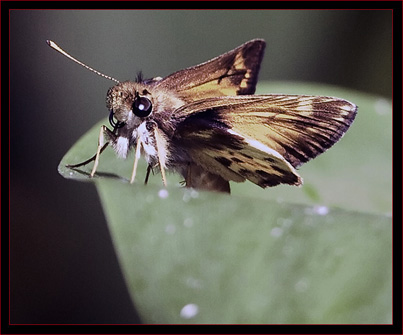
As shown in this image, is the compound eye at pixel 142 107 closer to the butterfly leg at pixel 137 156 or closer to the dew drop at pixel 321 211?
the butterfly leg at pixel 137 156

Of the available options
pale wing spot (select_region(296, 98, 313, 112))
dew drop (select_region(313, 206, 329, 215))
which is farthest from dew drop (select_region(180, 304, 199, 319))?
pale wing spot (select_region(296, 98, 313, 112))

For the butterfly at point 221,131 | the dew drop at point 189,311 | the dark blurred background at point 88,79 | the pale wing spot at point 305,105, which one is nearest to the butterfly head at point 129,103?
the butterfly at point 221,131

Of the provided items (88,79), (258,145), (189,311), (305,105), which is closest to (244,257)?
(189,311)

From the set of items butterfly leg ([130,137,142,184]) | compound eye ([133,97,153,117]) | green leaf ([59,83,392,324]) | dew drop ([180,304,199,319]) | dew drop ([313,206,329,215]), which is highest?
compound eye ([133,97,153,117])

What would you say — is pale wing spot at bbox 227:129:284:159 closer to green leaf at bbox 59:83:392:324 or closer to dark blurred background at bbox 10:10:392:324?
green leaf at bbox 59:83:392:324

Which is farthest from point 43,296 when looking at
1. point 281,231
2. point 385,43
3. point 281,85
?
point 385,43

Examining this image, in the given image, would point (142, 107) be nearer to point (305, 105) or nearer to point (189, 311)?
point (305, 105)

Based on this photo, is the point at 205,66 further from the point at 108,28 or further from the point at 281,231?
the point at 108,28
